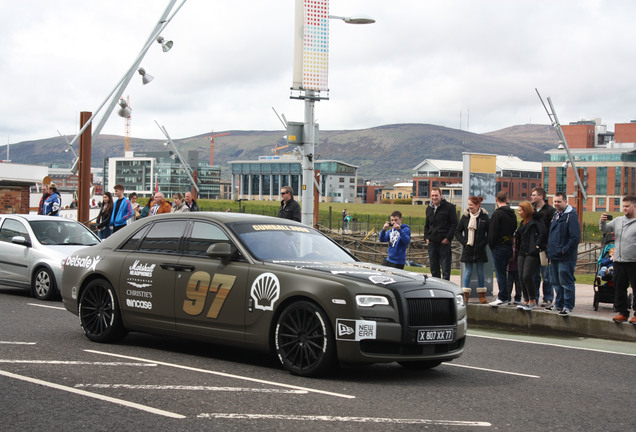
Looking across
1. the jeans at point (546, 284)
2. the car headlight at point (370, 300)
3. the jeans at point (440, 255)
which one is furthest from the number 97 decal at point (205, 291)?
the jeans at point (546, 284)

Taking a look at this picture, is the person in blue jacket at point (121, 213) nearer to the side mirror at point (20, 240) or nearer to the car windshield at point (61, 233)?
the car windshield at point (61, 233)

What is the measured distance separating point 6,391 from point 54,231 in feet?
29.9

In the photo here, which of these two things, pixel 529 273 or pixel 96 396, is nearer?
pixel 96 396

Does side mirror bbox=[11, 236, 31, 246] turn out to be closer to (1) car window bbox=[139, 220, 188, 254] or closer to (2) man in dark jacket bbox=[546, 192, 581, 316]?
(1) car window bbox=[139, 220, 188, 254]

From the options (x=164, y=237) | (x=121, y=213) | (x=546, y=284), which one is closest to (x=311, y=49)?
(x=121, y=213)

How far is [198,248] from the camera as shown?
28.3ft

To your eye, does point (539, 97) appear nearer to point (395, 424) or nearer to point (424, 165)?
point (395, 424)

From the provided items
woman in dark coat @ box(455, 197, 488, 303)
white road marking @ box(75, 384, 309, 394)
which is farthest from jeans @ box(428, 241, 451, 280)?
white road marking @ box(75, 384, 309, 394)

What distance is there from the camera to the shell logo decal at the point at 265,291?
7.66 metres

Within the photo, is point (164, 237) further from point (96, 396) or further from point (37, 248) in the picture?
point (37, 248)

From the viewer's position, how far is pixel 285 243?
8.51m

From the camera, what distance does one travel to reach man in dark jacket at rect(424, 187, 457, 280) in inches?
548

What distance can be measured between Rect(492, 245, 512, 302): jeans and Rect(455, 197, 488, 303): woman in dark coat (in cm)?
22

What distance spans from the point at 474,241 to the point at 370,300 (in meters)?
6.36
